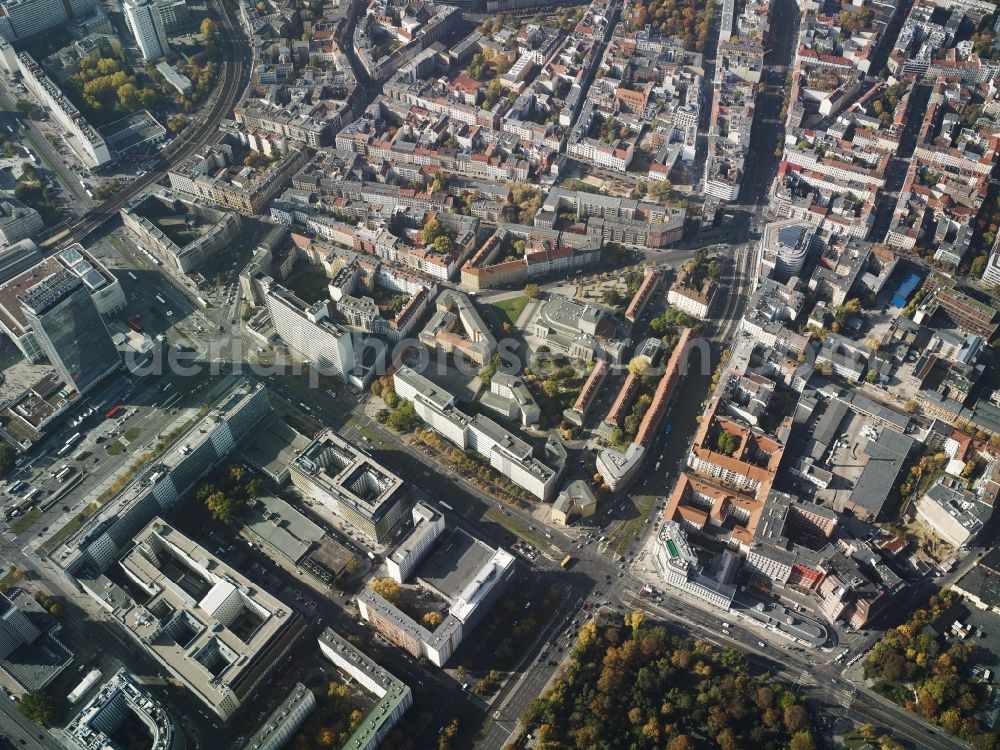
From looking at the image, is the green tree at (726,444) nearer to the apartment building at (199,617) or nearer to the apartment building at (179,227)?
the apartment building at (199,617)

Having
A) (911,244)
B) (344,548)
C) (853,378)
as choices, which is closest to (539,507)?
(344,548)

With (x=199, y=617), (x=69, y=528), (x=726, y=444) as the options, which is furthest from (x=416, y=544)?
(x=69, y=528)

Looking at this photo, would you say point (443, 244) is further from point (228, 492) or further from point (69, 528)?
point (69, 528)

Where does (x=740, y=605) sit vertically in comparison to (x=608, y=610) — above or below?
above

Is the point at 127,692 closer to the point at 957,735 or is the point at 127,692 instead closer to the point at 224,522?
the point at 224,522

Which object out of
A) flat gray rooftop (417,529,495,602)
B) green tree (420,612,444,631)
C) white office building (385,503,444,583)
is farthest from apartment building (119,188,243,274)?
green tree (420,612,444,631)

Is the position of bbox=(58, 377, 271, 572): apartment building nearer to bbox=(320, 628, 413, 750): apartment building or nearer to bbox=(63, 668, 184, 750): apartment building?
bbox=(63, 668, 184, 750): apartment building
